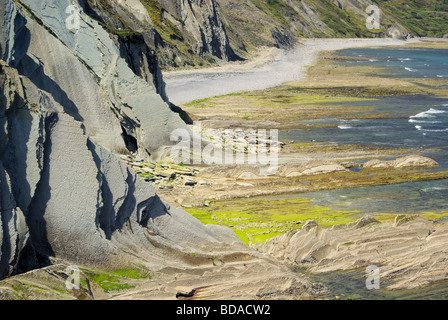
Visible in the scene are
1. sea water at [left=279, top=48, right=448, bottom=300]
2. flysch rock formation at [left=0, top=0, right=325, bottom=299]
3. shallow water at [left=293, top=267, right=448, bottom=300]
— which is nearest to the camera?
flysch rock formation at [left=0, top=0, right=325, bottom=299]

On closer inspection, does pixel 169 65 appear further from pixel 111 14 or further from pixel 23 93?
pixel 23 93

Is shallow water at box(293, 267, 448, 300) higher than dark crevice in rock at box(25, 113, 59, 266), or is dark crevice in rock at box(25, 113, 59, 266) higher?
dark crevice in rock at box(25, 113, 59, 266)

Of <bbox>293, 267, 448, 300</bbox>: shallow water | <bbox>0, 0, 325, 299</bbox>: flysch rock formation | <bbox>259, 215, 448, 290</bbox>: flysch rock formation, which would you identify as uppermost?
<bbox>0, 0, 325, 299</bbox>: flysch rock formation

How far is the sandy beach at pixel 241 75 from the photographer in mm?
58875

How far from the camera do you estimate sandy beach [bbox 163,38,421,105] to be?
58875 millimetres

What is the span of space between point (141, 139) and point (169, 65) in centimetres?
4473

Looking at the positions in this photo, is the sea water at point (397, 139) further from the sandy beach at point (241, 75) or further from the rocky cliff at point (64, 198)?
the sandy beach at point (241, 75)

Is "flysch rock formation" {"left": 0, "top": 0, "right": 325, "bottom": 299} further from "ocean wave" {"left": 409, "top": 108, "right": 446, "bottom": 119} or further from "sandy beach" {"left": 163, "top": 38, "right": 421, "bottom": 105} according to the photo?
"ocean wave" {"left": 409, "top": 108, "right": 446, "bottom": 119}

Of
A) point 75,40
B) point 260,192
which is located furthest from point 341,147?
point 75,40

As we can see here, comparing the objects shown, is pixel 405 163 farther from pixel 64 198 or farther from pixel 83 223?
pixel 64 198

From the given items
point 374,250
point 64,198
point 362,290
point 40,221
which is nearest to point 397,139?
point 374,250

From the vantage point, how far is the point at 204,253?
50.8ft

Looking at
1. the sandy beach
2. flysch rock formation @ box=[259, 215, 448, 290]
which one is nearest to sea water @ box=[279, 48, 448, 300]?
flysch rock formation @ box=[259, 215, 448, 290]

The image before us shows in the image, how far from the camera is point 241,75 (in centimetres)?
7600
